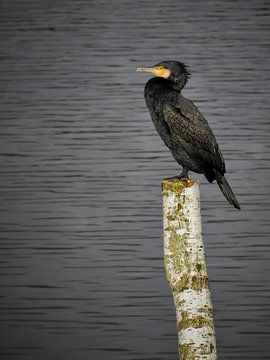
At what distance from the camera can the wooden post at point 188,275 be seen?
2.39 meters

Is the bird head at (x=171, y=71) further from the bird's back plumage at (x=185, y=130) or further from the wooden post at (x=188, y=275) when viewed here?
the wooden post at (x=188, y=275)

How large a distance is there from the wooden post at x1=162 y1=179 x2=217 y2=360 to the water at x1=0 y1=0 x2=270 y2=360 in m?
1.87

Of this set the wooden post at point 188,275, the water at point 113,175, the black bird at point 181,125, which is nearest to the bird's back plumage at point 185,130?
the black bird at point 181,125

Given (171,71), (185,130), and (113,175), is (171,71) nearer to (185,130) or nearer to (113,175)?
(185,130)

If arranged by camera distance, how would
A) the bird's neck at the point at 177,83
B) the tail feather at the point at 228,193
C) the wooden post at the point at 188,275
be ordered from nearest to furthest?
the wooden post at the point at 188,275, the tail feather at the point at 228,193, the bird's neck at the point at 177,83

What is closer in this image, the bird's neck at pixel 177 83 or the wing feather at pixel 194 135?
the wing feather at pixel 194 135

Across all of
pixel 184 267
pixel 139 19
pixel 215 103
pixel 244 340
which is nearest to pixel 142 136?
pixel 215 103

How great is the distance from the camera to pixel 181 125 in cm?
297

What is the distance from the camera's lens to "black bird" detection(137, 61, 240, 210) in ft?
9.77

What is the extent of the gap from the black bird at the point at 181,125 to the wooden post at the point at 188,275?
52 cm

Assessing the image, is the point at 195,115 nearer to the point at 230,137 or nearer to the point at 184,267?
the point at 184,267

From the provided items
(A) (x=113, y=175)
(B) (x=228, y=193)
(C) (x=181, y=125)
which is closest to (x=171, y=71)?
(C) (x=181, y=125)

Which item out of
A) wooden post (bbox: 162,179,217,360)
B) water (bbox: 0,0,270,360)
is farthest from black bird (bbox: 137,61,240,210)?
water (bbox: 0,0,270,360)

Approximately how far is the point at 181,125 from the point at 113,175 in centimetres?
334
